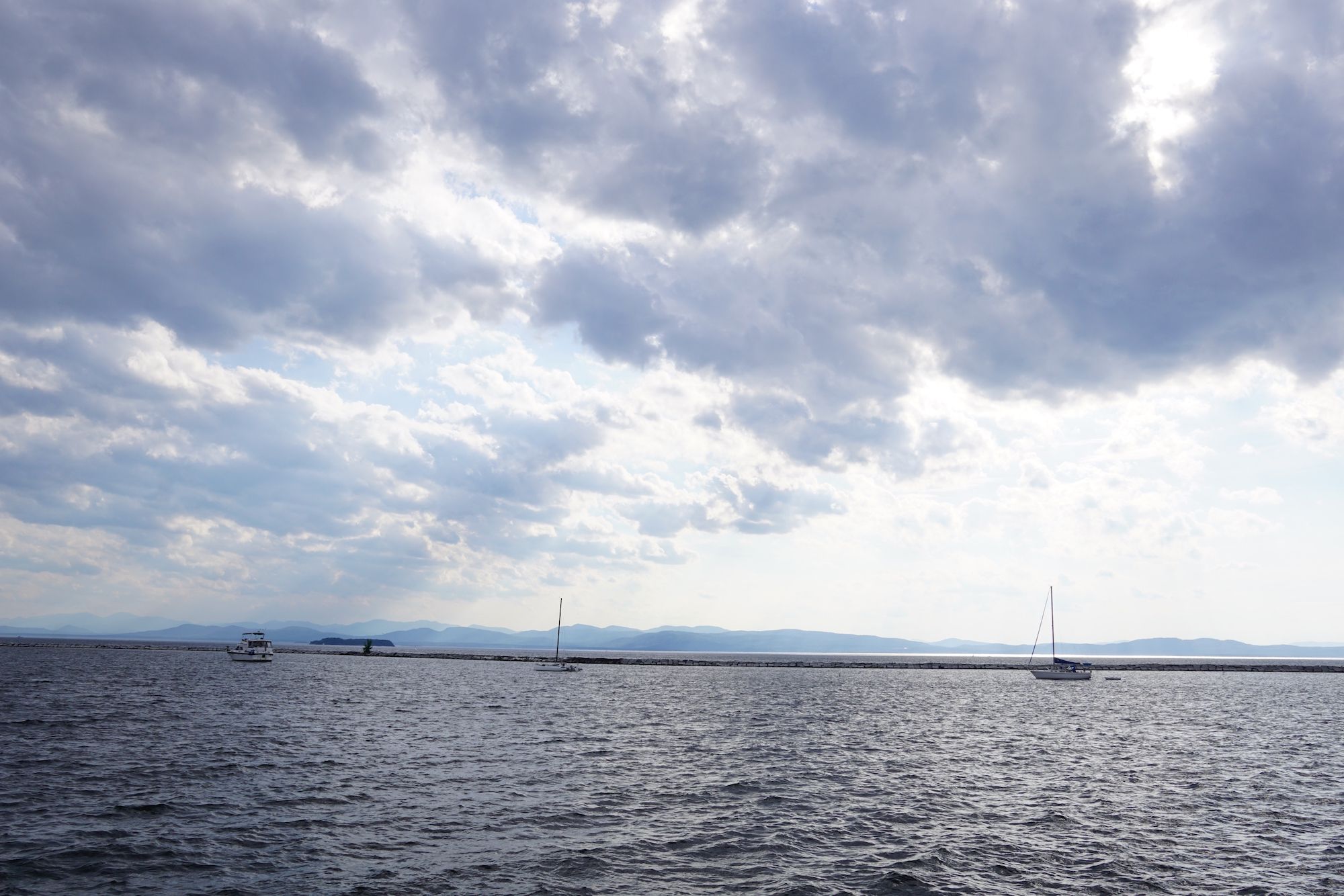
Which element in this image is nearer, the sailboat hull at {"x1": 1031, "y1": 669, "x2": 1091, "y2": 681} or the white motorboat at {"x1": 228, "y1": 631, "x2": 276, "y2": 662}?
the sailboat hull at {"x1": 1031, "y1": 669, "x2": 1091, "y2": 681}

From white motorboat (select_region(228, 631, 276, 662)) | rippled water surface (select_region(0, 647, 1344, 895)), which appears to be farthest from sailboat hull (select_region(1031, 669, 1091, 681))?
white motorboat (select_region(228, 631, 276, 662))

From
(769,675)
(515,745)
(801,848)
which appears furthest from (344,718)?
(769,675)

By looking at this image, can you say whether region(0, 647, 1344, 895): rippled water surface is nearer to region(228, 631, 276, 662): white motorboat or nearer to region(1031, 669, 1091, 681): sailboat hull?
region(1031, 669, 1091, 681): sailboat hull

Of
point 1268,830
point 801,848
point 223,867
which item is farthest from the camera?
point 1268,830

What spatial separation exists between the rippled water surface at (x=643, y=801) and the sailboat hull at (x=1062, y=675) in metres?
81.8

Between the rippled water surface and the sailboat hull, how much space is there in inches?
3221

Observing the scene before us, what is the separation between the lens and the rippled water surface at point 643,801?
2595 cm

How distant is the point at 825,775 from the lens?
45594 millimetres

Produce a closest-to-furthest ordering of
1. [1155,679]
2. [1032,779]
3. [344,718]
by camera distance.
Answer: [1032,779] < [344,718] < [1155,679]

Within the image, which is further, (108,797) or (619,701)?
(619,701)

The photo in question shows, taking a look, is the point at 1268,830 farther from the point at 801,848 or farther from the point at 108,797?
the point at 108,797

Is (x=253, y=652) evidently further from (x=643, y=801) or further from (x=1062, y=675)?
(x=1062, y=675)

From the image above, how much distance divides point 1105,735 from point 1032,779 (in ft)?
95.7

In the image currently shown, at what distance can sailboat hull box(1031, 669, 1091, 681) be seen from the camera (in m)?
162
